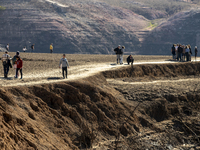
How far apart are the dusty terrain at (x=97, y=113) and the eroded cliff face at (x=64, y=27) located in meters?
Answer: 50.4

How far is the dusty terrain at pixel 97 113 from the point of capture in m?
14.9

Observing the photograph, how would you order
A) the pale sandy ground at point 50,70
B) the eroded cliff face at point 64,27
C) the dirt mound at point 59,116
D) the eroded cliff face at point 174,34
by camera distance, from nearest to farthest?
the dirt mound at point 59,116
the pale sandy ground at point 50,70
the eroded cliff face at point 64,27
the eroded cliff face at point 174,34

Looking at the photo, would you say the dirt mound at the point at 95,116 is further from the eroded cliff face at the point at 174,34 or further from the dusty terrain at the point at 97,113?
the eroded cliff face at the point at 174,34

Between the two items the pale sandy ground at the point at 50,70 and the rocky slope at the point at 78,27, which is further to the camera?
the rocky slope at the point at 78,27

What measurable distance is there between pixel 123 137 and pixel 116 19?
77.6 m

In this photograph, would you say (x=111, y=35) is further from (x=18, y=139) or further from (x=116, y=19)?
(x=18, y=139)

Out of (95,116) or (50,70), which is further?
(50,70)

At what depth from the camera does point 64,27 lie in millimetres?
81500

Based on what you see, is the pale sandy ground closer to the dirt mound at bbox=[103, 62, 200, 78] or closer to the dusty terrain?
the dusty terrain

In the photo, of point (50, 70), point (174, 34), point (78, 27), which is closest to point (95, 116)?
point (50, 70)

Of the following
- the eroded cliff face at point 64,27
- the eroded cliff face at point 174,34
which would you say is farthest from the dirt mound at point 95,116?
the eroded cliff face at point 174,34

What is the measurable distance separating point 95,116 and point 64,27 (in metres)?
63.9

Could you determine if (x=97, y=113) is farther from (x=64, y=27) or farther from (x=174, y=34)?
(x=174, y=34)

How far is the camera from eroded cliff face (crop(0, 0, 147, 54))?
77.5m
